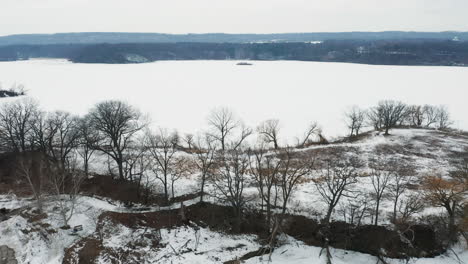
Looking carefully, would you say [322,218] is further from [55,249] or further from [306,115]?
[306,115]

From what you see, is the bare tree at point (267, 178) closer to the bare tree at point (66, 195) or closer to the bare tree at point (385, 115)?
the bare tree at point (66, 195)

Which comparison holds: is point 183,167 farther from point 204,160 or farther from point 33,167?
point 33,167

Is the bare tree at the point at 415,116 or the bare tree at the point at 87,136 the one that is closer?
the bare tree at the point at 87,136

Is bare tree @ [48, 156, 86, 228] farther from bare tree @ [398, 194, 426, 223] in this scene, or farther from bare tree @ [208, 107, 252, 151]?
bare tree @ [398, 194, 426, 223]

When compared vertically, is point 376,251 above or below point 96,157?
below

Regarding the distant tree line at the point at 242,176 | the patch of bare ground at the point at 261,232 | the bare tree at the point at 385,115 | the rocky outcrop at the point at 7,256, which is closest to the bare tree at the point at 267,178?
the distant tree line at the point at 242,176

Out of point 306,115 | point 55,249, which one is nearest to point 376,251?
point 55,249

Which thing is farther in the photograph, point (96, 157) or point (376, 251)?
point (96, 157)
